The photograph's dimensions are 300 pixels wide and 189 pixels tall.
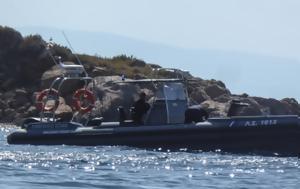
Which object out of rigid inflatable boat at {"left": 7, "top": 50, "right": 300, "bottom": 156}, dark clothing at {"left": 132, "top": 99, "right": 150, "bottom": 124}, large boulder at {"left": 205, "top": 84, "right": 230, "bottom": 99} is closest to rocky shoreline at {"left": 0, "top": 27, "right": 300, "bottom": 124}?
large boulder at {"left": 205, "top": 84, "right": 230, "bottom": 99}

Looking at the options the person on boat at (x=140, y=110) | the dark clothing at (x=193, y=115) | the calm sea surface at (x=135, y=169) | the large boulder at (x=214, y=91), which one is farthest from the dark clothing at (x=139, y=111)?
the large boulder at (x=214, y=91)

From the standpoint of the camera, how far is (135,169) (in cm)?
2328

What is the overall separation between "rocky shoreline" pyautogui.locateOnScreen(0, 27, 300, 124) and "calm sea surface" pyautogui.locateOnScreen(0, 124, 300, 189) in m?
12.6

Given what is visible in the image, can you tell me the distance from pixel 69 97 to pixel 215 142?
21.1m

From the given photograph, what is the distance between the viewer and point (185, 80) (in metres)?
29.7

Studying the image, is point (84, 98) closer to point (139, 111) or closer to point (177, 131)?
point (139, 111)

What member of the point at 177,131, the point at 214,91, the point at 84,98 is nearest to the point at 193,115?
the point at 177,131

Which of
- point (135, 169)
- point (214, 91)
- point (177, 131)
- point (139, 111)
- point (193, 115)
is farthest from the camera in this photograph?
point (214, 91)

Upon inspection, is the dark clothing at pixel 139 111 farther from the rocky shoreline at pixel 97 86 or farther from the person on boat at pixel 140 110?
the rocky shoreline at pixel 97 86

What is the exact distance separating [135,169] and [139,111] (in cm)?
575

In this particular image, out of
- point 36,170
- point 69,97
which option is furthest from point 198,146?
point 69,97

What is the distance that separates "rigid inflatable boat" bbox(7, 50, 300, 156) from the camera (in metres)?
27.2

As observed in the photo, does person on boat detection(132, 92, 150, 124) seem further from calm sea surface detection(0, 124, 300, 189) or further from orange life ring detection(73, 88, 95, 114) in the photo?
orange life ring detection(73, 88, 95, 114)

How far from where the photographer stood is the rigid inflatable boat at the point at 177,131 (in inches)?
1073
